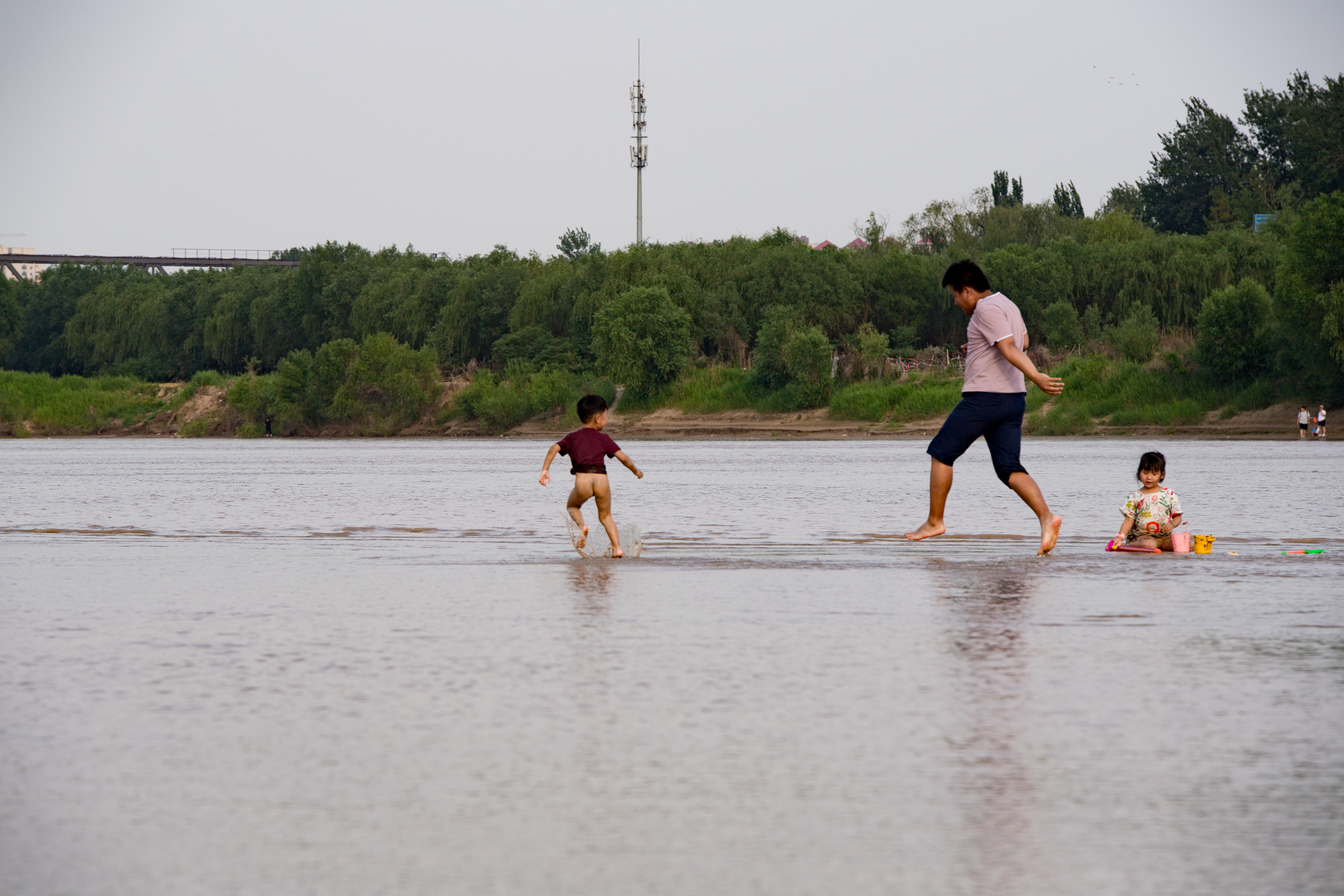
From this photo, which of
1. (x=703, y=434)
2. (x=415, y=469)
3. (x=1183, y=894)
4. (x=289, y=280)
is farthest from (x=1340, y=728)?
(x=289, y=280)

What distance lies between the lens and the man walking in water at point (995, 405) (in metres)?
12.0

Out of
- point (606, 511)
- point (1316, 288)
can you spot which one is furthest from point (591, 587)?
point (1316, 288)

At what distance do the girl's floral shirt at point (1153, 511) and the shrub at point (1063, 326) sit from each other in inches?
2750

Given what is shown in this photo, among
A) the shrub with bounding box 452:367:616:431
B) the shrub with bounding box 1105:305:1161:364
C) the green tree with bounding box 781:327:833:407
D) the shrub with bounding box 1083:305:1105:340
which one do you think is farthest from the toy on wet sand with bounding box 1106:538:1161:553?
the shrub with bounding box 452:367:616:431

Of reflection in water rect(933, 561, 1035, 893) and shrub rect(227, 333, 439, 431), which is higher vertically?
shrub rect(227, 333, 439, 431)

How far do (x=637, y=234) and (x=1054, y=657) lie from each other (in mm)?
84759

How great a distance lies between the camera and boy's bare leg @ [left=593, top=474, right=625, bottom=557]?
1228 centimetres

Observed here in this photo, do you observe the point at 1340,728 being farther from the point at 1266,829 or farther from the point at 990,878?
the point at 990,878

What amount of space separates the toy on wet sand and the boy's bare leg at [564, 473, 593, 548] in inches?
151

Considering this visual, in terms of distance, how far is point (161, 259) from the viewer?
143m

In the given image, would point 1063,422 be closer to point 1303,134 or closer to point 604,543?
point 1303,134

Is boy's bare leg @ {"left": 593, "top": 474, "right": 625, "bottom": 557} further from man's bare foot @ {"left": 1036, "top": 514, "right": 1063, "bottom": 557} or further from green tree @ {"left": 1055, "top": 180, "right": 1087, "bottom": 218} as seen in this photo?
green tree @ {"left": 1055, "top": 180, "right": 1087, "bottom": 218}

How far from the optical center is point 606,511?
1241 centimetres

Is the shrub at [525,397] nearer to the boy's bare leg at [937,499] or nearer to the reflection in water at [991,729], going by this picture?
the boy's bare leg at [937,499]
